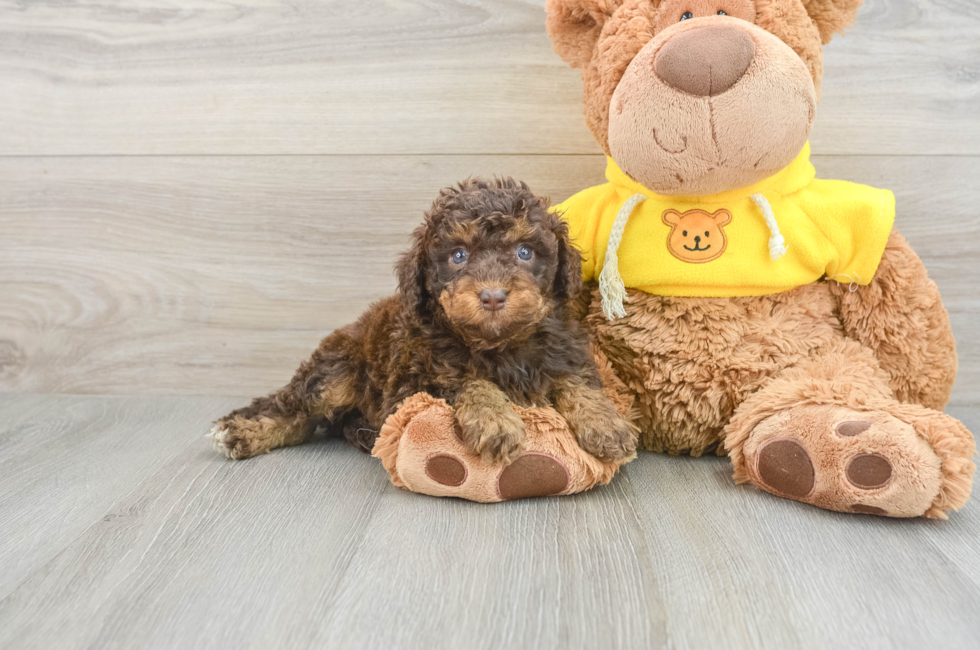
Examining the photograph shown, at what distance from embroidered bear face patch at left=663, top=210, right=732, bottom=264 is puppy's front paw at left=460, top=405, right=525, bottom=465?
0.52 meters

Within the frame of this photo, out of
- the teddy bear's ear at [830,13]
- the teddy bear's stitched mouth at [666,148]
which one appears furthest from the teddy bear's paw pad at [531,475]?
the teddy bear's ear at [830,13]

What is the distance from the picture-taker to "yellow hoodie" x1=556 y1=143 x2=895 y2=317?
56.6 inches

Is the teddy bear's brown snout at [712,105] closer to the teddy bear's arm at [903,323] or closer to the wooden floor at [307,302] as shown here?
the teddy bear's arm at [903,323]

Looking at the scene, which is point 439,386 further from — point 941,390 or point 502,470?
point 941,390

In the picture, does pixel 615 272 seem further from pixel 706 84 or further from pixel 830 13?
pixel 830 13

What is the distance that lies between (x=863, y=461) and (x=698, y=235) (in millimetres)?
535

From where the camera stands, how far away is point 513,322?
128 cm

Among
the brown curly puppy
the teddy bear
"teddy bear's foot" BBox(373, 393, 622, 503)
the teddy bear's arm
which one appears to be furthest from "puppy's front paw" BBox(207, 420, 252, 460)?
the teddy bear's arm

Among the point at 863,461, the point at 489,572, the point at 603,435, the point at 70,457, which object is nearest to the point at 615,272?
the point at 603,435

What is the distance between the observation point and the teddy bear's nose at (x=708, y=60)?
1.23 m

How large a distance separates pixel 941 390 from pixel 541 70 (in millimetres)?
1223

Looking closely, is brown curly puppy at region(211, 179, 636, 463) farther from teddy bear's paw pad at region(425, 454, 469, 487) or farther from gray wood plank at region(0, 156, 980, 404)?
gray wood plank at region(0, 156, 980, 404)

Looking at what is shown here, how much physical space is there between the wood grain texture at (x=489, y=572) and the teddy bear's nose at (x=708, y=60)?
75 centimetres

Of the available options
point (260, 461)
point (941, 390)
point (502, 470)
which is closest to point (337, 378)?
point (260, 461)
